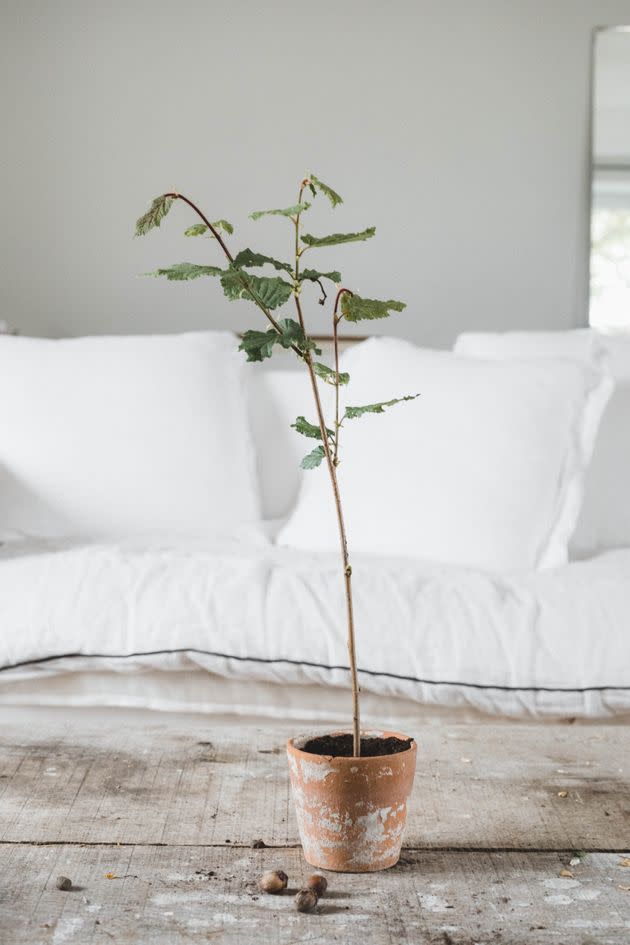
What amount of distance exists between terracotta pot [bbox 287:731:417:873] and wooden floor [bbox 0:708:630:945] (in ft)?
0.05

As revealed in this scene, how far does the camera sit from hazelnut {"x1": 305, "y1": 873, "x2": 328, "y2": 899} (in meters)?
0.67

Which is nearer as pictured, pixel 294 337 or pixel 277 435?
pixel 294 337

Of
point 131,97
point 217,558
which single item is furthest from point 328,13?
point 217,558

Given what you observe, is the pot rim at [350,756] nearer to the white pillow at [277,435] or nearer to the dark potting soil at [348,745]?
the dark potting soil at [348,745]

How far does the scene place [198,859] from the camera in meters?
0.74

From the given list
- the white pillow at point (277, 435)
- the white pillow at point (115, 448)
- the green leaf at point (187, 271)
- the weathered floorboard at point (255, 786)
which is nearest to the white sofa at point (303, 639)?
the weathered floorboard at point (255, 786)

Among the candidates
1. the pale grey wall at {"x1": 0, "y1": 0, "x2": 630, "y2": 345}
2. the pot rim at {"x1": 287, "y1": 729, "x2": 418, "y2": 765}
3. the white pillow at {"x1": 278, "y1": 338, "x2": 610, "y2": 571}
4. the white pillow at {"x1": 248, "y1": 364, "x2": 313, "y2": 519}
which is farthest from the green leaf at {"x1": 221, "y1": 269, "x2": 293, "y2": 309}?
the pale grey wall at {"x1": 0, "y1": 0, "x2": 630, "y2": 345}

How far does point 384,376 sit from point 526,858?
1.45 m

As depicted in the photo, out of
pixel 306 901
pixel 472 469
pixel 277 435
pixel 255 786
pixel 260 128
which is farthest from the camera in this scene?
pixel 260 128

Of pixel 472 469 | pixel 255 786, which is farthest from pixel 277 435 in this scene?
pixel 255 786

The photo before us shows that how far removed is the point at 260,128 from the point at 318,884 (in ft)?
9.12

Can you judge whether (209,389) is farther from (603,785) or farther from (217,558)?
(603,785)

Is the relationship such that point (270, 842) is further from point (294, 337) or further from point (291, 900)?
point (294, 337)

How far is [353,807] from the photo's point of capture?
0.71 m
